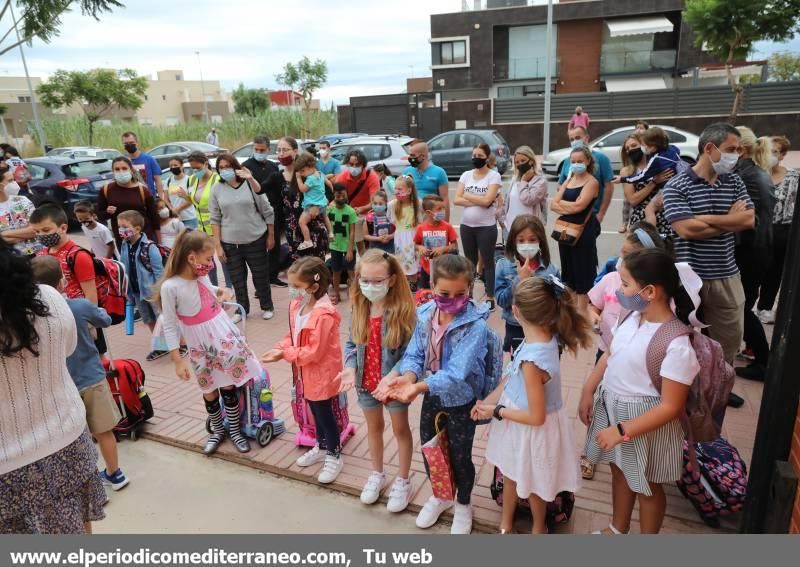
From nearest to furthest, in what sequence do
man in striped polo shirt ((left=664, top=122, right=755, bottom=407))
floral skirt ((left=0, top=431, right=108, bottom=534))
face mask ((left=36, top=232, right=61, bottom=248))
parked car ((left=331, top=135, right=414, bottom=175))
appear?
1. floral skirt ((left=0, top=431, right=108, bottom=534))
2. man in striped polo shirt ((left=664, top=122, right=755, bottom=407))
3. face mask ((left=36, top=232, right=61, bottom=248))
4. parked car ((left=331, top=135, right=414, bottom=175))

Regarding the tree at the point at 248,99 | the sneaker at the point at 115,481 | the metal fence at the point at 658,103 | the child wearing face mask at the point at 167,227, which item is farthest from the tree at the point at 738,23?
the tree at the point at 248,99

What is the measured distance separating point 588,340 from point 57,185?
1235cm

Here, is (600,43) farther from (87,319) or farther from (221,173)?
(87,319)

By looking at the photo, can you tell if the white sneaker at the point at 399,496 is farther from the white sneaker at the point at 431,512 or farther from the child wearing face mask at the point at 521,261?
the child wearing face mask at the point at 521,261

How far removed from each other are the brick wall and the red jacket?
3199 centimetres

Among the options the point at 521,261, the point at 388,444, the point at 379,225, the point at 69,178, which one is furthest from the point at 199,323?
the point at 69,178

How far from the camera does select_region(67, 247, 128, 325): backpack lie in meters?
4.07

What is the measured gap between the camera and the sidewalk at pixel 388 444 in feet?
9.71

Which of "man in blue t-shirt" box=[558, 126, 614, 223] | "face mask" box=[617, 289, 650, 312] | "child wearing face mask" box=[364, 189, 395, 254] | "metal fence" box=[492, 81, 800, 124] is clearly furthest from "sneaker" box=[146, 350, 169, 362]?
"metal fence" box=[492, 81, 800, 124]

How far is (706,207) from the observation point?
3383 millimetres

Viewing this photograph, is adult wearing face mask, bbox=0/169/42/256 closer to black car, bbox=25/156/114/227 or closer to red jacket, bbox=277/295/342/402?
red jacket, bbox=277/295/342/402

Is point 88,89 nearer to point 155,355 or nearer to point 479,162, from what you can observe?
point 155,355

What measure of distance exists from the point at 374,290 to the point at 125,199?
422 cm

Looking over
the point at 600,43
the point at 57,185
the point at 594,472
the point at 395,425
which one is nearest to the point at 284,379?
the point at 395,425
